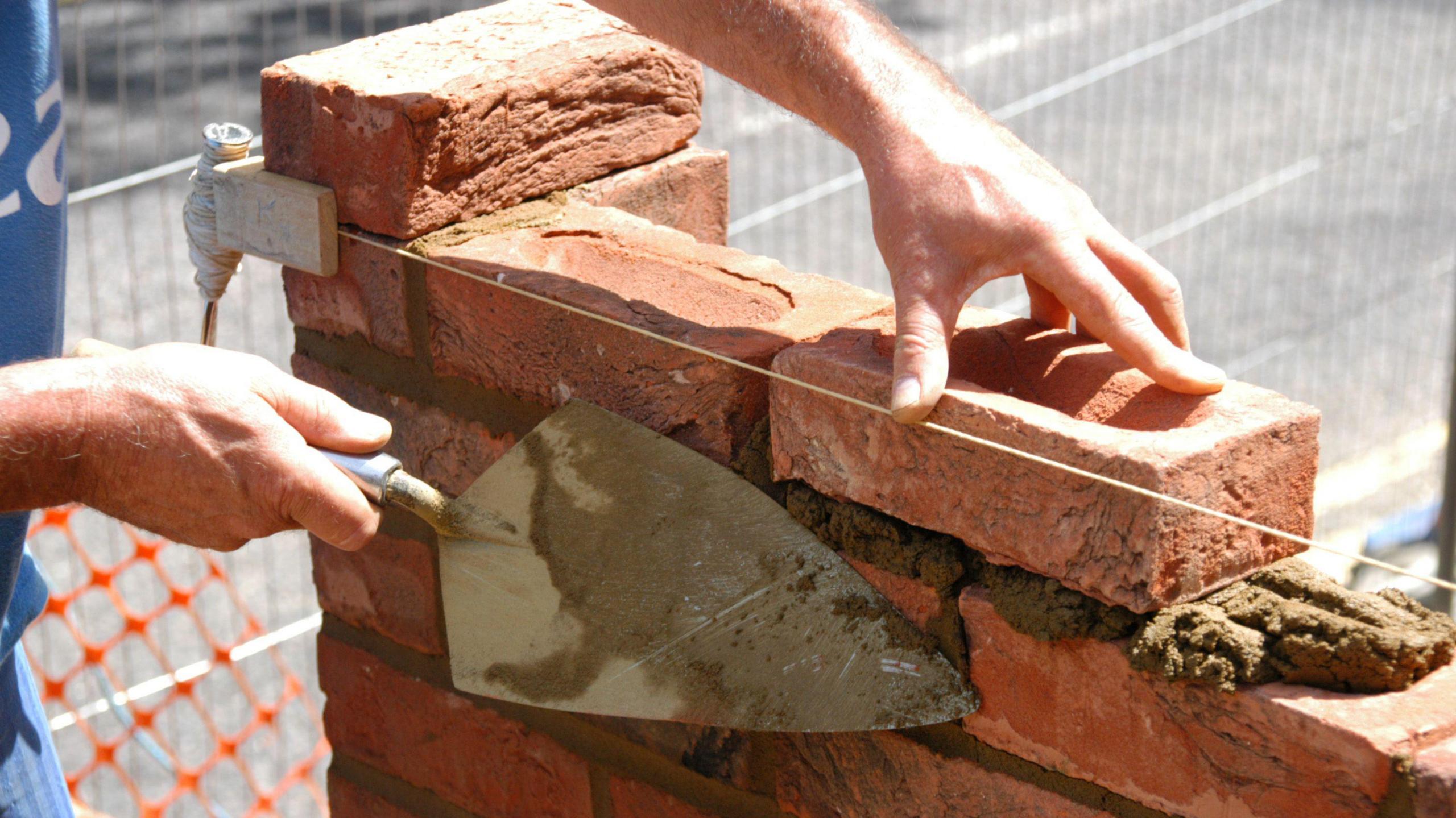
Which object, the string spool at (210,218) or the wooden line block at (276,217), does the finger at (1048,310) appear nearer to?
the wooden line block at (276,217)

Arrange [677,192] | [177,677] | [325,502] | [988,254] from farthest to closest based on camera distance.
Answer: [177,677] → [677,192] → [325,502] → [988,254]

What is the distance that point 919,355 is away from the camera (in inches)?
48.6

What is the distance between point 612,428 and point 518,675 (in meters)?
0.28

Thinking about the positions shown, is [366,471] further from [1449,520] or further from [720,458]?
[1449,520]

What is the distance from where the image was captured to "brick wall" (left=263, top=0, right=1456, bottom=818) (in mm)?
1166

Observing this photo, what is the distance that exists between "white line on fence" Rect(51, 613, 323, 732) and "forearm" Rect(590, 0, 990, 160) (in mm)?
2143

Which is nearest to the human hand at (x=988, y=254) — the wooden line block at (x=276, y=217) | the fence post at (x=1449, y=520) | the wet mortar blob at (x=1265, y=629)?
the wet mortar blob at (x=1265, y=629)

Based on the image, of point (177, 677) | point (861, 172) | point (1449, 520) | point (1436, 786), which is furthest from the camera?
point (861, 172)

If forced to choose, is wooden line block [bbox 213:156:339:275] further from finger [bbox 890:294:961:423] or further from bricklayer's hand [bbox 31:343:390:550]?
finger [bbox 890:294:961:423]

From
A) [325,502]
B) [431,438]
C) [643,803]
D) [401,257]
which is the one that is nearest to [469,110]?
[401,257]

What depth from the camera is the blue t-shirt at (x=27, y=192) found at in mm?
1613

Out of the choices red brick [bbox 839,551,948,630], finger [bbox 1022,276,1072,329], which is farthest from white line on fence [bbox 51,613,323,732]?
finger [bbox 1022,276,1072,329]

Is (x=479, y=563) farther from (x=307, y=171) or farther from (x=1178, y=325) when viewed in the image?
(x=1178, y=325)

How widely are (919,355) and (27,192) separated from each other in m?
1.06
